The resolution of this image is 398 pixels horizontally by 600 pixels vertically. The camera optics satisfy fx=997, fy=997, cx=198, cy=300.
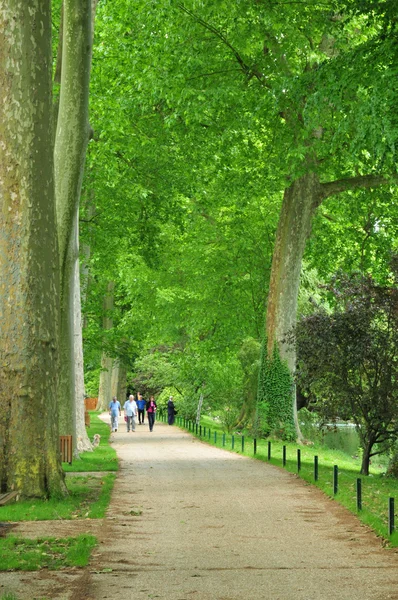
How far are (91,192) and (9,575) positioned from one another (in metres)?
26.7

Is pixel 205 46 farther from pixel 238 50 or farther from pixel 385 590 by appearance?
pixel 385 590

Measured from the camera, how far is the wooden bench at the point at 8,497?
13450 mm

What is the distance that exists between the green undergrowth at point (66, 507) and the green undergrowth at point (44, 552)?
1707 mm

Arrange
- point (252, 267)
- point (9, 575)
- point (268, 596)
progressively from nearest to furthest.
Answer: point (268, 596), point (9, 575), point (252, 267)

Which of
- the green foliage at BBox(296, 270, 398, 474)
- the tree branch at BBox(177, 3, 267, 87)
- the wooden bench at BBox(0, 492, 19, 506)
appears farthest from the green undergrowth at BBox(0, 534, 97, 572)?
the tree branch at BBox(177, 3, 267, 87)

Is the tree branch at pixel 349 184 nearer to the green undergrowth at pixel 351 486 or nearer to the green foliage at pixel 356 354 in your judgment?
the green undergrowth at pixel 351 486

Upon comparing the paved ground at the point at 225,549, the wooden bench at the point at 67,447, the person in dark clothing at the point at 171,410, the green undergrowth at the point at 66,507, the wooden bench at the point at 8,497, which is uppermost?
the person in dark clothing at the point at 171,410

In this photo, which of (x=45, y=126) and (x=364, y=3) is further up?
(x=364, y=3)

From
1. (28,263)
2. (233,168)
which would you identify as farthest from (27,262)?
(233,168)

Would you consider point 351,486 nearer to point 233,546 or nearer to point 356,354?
point 356,354

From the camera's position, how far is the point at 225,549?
1123 centimetres

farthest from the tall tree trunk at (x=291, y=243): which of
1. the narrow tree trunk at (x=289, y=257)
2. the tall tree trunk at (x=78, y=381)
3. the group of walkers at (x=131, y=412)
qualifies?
the group of walkers at (x=131, y=412)

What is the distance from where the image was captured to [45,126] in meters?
15.3

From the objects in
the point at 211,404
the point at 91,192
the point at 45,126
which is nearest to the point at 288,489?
the point at 45,126
